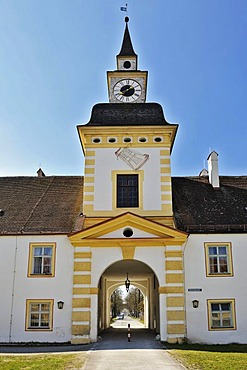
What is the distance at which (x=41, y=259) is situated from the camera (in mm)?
20156

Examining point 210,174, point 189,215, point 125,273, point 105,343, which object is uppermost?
point 210,174

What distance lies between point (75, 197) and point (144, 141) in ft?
16.4

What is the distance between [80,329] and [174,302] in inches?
169

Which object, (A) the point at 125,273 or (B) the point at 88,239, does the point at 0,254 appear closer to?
(B) the point at 88,239

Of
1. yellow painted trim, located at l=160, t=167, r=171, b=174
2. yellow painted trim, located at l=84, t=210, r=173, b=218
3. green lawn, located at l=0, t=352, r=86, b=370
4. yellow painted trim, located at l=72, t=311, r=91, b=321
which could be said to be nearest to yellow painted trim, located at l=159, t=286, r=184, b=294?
yellow painted trim, located at l=72, t=311, r=91, b=321

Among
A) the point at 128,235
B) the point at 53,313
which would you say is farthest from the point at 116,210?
the point at 53,313

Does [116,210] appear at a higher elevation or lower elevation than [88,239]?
higher

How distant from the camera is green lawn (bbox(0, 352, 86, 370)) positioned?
12.3 m

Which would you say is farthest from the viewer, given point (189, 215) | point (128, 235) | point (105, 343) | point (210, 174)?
point (210, 174)

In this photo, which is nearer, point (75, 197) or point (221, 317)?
point (221, 317)

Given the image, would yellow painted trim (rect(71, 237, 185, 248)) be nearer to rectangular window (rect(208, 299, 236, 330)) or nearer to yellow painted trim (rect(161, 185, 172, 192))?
yellow painted trim (rect(161, 185, 172, 192))

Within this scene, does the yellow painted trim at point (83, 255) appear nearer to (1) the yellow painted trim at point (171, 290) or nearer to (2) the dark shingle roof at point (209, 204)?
(1) the yellow painted trim at point (171, 290)

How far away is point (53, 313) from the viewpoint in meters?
19.3

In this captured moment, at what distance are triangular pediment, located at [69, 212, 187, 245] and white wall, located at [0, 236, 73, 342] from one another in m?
1.14
